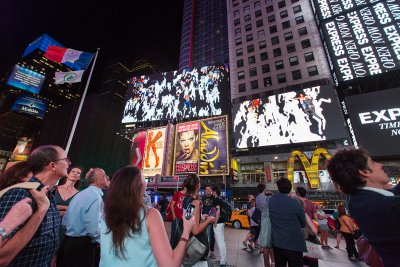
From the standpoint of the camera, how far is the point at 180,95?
3066cm

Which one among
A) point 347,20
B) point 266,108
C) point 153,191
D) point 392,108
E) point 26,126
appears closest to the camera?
point 392,108

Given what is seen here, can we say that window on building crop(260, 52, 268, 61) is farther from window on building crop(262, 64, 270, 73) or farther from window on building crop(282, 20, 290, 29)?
window on building crop(282, 20, 290, 29)

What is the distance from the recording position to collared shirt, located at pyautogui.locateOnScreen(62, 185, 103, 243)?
2.70 m

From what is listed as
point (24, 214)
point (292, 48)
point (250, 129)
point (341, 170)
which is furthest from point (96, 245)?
point (292, 48)

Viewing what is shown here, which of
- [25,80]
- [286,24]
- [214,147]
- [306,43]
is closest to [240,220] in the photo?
[214,147]

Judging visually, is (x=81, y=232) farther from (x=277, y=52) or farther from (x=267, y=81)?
(x=277, y=52)

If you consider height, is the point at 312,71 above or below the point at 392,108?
above

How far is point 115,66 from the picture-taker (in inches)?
3740

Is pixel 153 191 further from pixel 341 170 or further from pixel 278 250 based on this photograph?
pixel 341 170

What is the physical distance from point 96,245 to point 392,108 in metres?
23.4

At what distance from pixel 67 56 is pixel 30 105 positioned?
51618 millimetres

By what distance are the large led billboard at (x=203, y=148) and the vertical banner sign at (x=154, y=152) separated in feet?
8.36

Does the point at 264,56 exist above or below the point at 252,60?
above

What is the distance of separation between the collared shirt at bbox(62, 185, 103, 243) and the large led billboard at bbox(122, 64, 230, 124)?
24.6 metres
